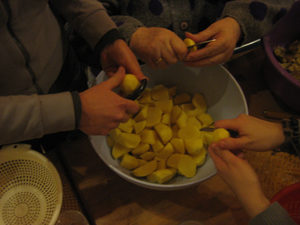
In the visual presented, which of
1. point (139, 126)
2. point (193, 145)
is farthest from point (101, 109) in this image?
point (193, 145)

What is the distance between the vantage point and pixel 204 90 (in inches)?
31.4

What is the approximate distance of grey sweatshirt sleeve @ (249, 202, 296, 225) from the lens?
1.48ft

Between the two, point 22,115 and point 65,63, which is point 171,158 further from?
point 65,63

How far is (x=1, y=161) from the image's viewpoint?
1.95ft

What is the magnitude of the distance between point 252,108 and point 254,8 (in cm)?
39

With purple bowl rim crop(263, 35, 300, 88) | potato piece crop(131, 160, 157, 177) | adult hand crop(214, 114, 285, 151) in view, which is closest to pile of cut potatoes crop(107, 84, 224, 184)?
potato piece crop(131, 160, 157, 177)

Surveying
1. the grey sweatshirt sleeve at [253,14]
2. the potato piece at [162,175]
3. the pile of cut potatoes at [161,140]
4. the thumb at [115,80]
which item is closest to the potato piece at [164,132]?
the pile of cut potatoes at [161,140]

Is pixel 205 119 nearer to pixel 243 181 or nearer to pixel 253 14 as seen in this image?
pixel 243 181

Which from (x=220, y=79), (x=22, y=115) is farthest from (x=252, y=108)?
(x=22, y=115)

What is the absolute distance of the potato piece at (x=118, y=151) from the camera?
64 cm

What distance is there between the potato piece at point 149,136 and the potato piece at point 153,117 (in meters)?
0.02

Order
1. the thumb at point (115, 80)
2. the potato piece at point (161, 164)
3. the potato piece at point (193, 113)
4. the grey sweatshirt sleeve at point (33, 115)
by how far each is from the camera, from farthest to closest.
Answer: the potato piece at point (193, 113)
the potato piece at point (161, 164)
the thumb at point (115, 80)
the grey sweatshirt sleeve at point (33, 115)

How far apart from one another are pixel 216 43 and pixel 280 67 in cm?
32

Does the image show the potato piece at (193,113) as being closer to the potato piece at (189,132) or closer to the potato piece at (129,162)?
the potato piece at (189,132)
